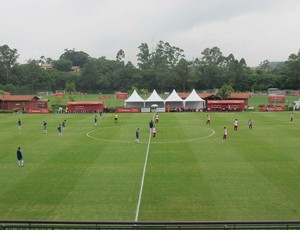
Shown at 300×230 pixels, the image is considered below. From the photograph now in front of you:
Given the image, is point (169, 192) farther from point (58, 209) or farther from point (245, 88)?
point (245, 88)

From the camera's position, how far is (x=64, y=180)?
19719 mm

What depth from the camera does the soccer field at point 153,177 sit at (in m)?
15.3

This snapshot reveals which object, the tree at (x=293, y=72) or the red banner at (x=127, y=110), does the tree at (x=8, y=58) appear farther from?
the tree at (x=293, y=72)

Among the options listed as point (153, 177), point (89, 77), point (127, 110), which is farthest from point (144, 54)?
point (153, 177)

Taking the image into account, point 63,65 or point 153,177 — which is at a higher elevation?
point 63,65

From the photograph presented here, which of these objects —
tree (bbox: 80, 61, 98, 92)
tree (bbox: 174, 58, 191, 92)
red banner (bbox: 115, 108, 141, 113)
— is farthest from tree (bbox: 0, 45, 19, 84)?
red banner (bbox: 115, 108, 141, 113)

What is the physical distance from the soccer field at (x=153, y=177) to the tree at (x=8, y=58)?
9332 cm

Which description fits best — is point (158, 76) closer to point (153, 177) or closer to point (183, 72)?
point (183, 72)

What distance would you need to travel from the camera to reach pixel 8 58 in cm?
Result: 12038

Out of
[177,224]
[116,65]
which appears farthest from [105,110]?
[116,65]

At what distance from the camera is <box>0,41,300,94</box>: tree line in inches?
4141

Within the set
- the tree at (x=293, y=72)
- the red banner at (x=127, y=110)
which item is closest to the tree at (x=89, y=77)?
the red banner at (x=127, y=110)

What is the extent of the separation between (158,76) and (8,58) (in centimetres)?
5438

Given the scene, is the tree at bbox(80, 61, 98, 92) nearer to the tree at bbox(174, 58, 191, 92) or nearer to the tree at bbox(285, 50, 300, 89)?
the tree at bbox(174, 58, 191, 92)
